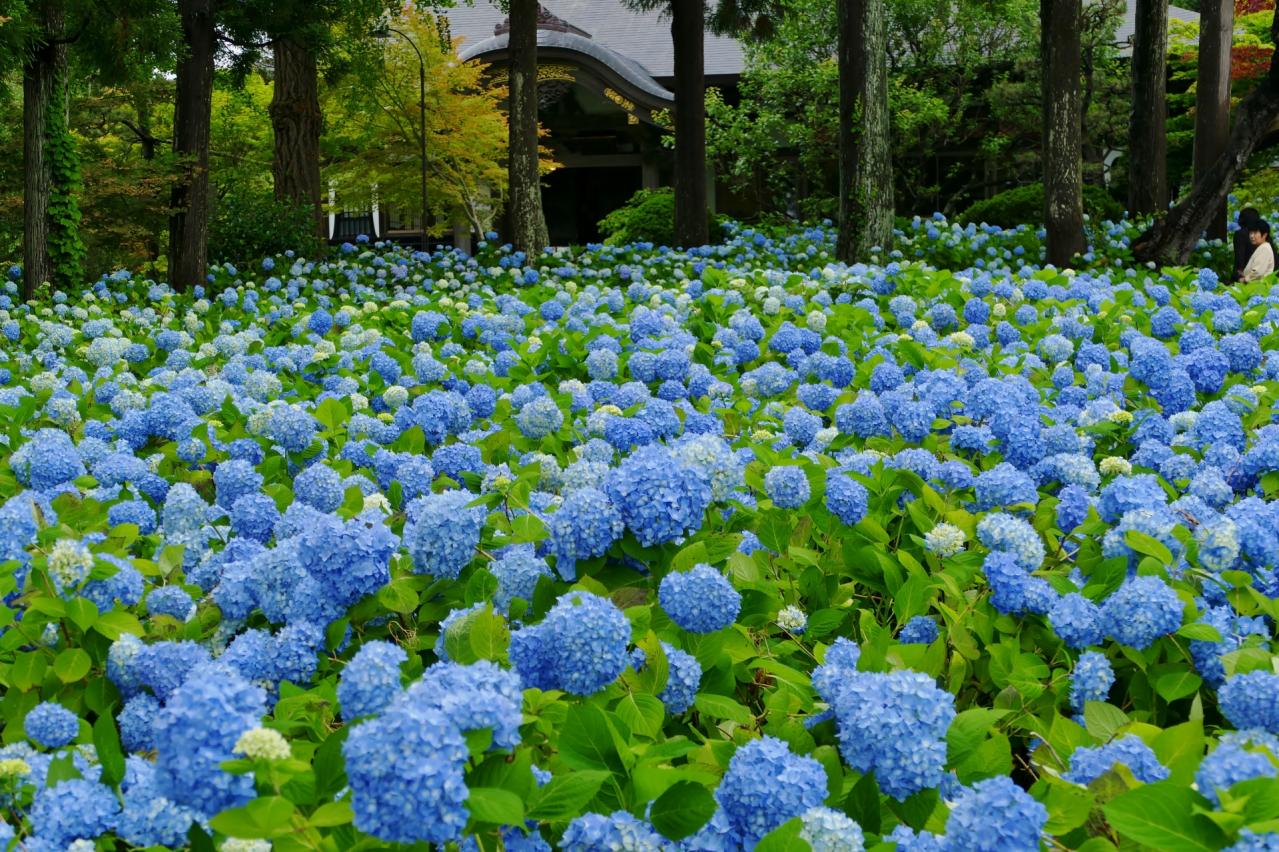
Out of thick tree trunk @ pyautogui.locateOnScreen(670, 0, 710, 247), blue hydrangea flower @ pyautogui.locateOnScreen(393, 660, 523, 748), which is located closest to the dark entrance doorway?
thick tree trunk @ pyautogui.locateOnScreen(670, 0, 710, 247)

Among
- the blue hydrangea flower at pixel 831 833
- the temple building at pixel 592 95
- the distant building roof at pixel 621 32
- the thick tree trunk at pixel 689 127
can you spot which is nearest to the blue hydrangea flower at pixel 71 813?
the blue hydrangea flower at pixel 831 833

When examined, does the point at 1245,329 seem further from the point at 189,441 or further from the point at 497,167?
the point at 497,167

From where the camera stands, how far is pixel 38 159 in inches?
412

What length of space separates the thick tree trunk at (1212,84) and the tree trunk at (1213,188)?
2.19 metres

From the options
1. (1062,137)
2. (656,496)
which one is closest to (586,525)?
(656,496)

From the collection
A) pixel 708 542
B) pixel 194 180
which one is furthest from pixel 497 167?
pixel 708 542

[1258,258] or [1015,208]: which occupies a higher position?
[1015,208]

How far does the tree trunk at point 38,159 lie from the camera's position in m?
10.3

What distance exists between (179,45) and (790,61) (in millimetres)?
12977

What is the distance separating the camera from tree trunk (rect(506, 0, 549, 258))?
13.2 metres

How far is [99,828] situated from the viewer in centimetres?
159

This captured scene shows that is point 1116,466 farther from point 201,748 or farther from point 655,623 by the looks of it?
point 201,748

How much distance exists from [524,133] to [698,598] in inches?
483

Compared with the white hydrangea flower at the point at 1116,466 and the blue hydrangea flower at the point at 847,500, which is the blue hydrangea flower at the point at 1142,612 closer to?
the blue hydrangea flower at the point at 847,500
